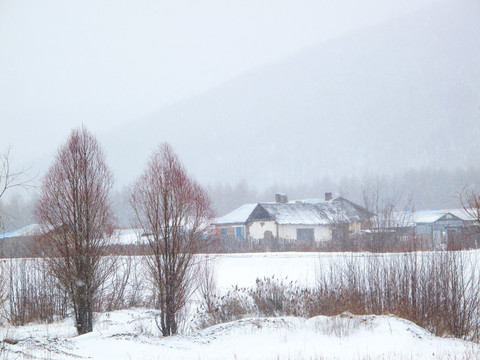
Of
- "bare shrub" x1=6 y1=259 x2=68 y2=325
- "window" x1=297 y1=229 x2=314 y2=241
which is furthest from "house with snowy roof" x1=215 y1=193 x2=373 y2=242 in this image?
"bare shrub" x1=6 y1=259 x2=68 y2=325

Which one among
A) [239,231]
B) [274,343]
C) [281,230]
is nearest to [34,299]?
[274,343]

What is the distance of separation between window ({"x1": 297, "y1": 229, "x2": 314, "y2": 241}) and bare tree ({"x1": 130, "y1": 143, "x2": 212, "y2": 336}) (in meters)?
39.7

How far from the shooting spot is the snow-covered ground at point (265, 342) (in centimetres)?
1257

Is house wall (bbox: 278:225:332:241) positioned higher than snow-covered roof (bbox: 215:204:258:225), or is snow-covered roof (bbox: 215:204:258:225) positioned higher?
snow-covered roof (bbox: 215:204:258:225)

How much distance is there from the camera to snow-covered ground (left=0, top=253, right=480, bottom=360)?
12.6 m

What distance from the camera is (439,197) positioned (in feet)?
435

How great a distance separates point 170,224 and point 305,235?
40.5 metres

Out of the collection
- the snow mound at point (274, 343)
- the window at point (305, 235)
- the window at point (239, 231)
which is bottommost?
the snow mound at point (274, 343)

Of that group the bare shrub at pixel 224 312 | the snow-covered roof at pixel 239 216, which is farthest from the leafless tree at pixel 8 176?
the snow-covered roof at pixel 239 216

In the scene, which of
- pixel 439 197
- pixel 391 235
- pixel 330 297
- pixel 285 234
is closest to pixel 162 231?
pixel 330 297

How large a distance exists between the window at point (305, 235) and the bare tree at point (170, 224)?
3968 centimetres

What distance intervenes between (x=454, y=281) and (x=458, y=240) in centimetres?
118

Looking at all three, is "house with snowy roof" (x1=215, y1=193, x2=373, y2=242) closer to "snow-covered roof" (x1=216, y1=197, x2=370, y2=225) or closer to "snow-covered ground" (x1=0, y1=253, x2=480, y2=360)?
"snow-covered roof" (x1=216, y1=197, x2=370, y2=225)

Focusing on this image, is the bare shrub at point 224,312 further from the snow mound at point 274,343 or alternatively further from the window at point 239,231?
the window at point 239,231
